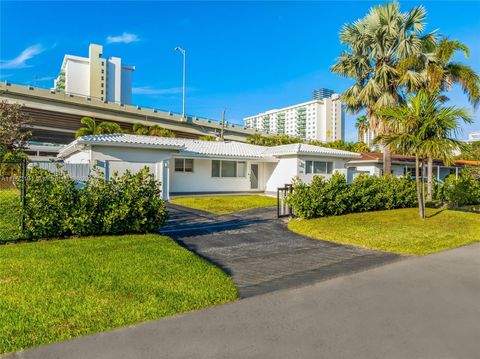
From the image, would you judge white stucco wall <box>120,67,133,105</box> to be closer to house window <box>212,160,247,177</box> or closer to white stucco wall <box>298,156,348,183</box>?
house window <box>212,160,247,177</box>

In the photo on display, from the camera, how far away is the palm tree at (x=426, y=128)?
38.4 feet

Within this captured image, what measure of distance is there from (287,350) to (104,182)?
21.2 feet

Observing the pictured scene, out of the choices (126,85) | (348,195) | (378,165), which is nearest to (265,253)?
(348,195)

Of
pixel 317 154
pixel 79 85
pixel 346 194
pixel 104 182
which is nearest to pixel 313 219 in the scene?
pixel 346 194

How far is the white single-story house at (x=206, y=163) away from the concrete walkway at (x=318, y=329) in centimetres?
1389

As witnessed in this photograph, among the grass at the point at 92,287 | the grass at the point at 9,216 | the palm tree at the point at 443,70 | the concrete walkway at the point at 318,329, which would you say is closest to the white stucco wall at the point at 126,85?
the grass at the point at 9,216

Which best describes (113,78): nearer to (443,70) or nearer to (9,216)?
(443,70)

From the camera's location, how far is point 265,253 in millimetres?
7156

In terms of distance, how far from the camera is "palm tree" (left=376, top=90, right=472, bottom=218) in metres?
11.7

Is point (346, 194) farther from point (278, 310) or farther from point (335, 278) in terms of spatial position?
point (278, 310)

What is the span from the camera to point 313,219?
11398mm

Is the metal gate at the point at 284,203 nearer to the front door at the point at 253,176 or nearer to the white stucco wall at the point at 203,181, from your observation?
the white stucco wall at the point at 203,181

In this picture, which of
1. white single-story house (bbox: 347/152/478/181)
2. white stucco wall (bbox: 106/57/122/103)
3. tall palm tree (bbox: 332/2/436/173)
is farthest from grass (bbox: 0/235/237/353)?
white stucco wall (bbox: 106/57/122/103)

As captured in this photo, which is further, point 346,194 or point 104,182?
point 346,194
